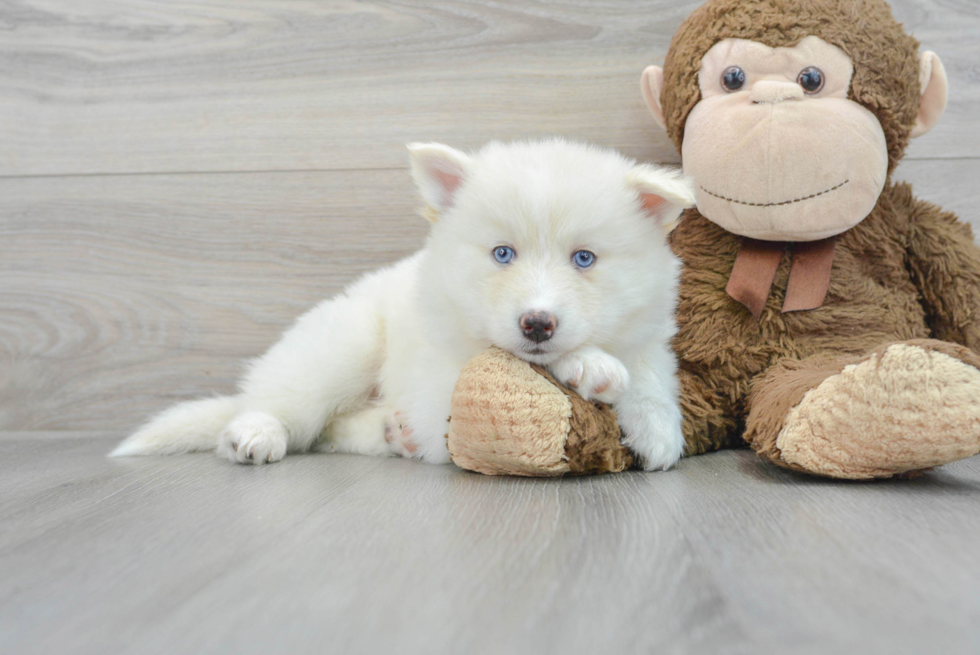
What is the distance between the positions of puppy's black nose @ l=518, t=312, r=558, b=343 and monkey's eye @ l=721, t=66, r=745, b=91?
2.22 feet

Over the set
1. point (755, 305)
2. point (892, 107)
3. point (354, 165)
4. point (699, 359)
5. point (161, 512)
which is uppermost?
point (892, 107)

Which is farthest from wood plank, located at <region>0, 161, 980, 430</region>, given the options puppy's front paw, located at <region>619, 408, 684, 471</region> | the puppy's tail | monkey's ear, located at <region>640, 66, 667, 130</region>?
puppy's front paw, located at <region>619, 408, 684, 471</region>

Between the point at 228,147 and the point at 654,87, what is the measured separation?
112 centimetres

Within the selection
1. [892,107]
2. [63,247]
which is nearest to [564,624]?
[892,107]

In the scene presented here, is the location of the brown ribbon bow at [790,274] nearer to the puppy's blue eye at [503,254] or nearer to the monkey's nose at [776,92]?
the monkey's nose at [776,92]

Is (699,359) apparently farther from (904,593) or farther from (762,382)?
(904,593)

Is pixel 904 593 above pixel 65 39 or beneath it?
beneath

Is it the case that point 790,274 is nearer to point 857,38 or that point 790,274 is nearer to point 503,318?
point 857,38

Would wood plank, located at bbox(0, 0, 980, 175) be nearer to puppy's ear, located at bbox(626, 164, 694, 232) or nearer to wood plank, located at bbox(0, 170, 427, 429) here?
wood plank, located at bbox(0, 170, 427, 429)

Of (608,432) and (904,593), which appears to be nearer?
(904,593)

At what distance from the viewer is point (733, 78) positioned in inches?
55.4

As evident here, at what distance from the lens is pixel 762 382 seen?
1.38 meters

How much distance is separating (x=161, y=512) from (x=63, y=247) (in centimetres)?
128

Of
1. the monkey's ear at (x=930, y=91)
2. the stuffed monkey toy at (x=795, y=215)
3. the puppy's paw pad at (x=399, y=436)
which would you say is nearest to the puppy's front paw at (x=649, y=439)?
the stuffed monkey toy at (x=795, y=215)
